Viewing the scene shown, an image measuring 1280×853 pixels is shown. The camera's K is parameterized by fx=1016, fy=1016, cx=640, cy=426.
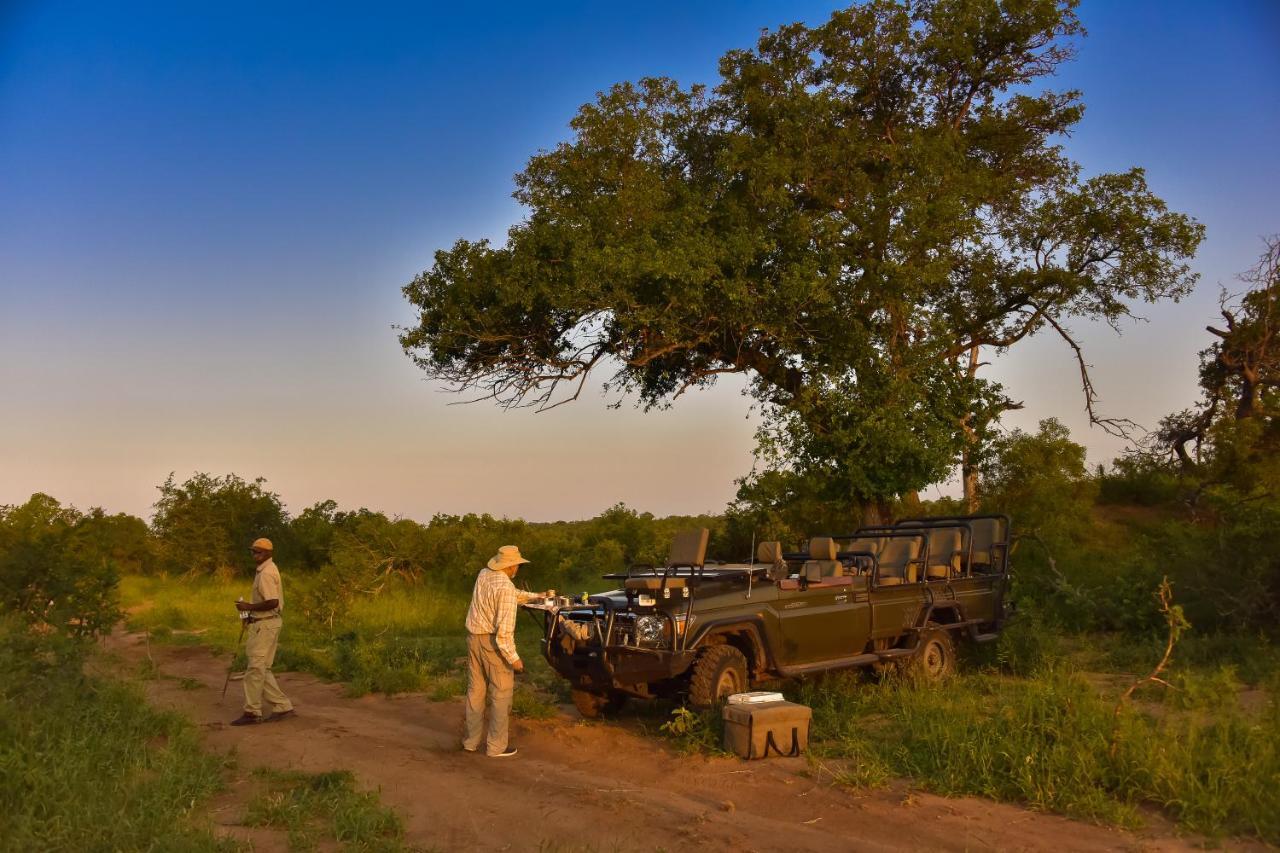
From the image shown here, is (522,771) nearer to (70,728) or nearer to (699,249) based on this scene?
(70,728)

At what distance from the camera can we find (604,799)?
23.2ft

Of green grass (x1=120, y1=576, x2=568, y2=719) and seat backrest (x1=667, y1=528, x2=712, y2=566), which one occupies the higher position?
seat backrest (x1=667, y1=528, x2=712, y2=566)

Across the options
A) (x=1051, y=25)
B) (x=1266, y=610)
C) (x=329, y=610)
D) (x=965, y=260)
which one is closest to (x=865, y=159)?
(x=965, y=260)

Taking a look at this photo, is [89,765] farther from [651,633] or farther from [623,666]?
[651,633]

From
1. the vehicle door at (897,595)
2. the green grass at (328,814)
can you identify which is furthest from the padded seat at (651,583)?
the green grass at (328,814)

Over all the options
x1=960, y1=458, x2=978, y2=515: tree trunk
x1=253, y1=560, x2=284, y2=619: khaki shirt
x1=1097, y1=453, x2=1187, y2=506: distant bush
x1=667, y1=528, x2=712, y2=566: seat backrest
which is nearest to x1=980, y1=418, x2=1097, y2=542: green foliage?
x1=960, y1=458, x2=978, y2=515: tree trunk

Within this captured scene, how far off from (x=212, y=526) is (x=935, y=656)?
68.4ft

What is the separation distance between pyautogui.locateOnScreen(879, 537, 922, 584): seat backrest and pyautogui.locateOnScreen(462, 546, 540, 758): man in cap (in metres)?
4.88

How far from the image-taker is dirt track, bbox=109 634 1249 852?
610 cm

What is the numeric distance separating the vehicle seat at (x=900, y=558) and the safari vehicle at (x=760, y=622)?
0.5 inches

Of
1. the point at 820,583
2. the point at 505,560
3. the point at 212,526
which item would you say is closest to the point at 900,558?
the point at 820,583

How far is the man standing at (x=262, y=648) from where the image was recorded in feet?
32.4

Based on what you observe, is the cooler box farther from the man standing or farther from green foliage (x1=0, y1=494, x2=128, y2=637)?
green foliage (x1=0, y1=494, x2=128, y2=637)

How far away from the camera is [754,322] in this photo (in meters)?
15.8
